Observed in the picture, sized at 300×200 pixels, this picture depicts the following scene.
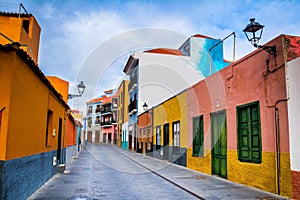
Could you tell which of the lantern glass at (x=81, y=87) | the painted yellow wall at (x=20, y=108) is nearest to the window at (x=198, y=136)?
the lantern glass at (x=81, y=87)

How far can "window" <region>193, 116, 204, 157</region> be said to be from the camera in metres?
11.9

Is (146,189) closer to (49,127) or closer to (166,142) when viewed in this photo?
(49,127)

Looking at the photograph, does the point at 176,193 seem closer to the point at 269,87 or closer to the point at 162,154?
the point at 269,87

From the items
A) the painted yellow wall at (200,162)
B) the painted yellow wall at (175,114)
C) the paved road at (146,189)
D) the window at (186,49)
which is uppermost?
the window at (186,49)

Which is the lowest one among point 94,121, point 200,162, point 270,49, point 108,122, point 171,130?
point 200,162

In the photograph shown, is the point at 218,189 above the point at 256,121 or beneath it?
beneath

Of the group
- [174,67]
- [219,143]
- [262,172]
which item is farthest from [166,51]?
[262,172]

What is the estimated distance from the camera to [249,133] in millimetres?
8320

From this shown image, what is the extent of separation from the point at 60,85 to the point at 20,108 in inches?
366

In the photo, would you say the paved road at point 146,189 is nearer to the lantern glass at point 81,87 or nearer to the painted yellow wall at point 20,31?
the lantern glass at point 81,87

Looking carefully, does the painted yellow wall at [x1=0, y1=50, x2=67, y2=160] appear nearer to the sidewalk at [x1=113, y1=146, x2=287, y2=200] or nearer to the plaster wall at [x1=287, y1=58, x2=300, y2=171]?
the sidewalk at [x1=113, y1=146, x2=287, y2=200]

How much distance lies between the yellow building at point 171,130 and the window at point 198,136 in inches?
48.0

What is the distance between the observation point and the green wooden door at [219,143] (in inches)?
386

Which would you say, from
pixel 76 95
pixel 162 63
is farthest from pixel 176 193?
pixel 162 63
